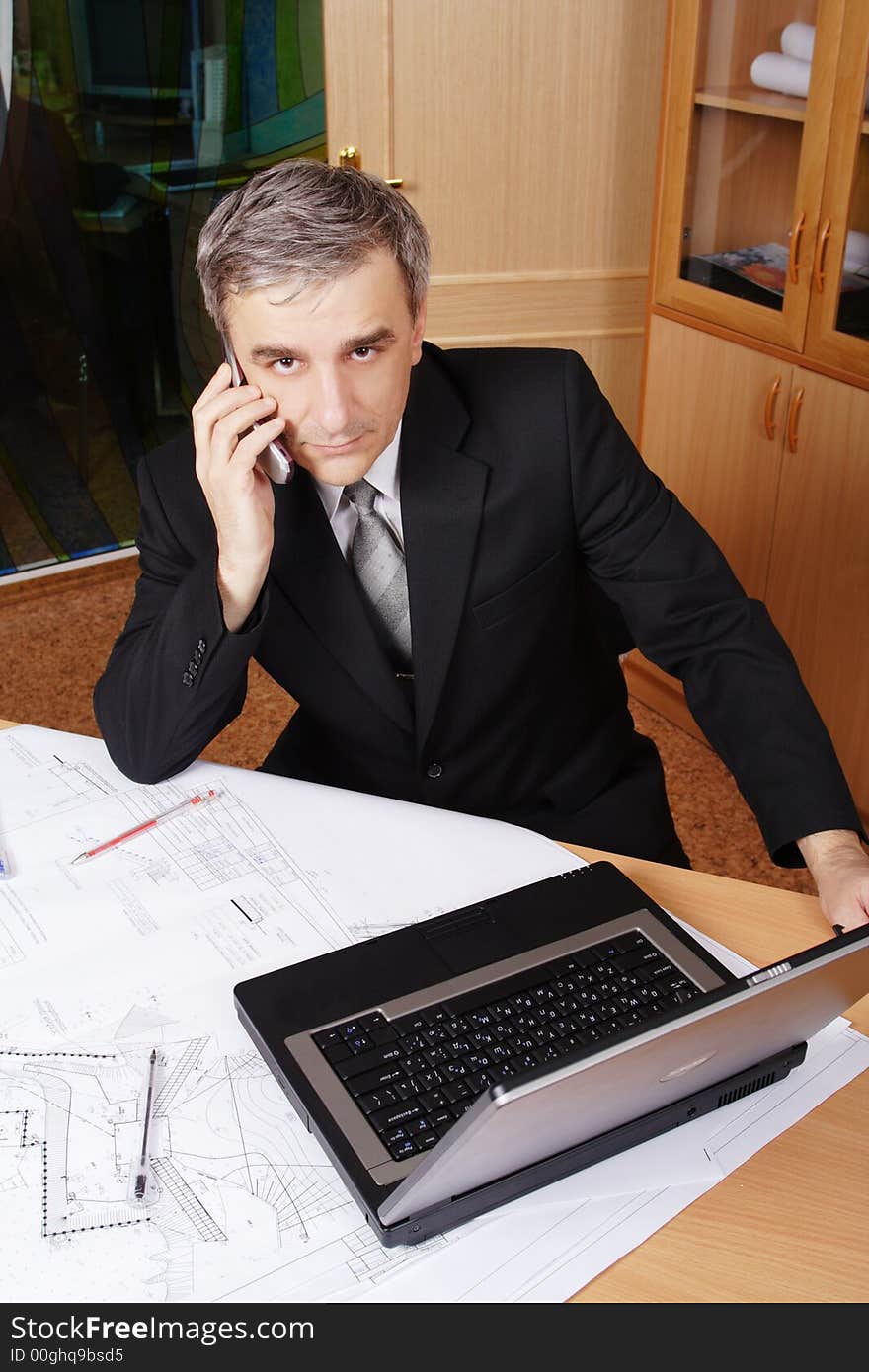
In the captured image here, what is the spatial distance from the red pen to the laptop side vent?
64 centimetres

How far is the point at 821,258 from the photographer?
8.10ft

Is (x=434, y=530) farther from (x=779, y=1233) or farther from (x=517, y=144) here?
(x=517, y=144)

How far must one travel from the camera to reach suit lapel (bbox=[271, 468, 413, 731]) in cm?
156

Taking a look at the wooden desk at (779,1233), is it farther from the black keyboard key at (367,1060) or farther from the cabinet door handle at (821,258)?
the cabinet door handle at (821,258)

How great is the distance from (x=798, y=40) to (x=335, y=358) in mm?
1581

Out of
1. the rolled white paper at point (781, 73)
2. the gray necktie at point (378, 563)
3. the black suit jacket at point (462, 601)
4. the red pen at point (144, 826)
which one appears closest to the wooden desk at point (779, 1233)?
the black suit jacket at point (462, 601)

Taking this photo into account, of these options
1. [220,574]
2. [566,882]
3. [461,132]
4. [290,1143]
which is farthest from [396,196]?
[461,132]

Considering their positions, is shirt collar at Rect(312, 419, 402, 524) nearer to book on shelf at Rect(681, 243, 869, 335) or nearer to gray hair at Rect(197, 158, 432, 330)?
gray hair at Rect(197, 158, 432, 330)

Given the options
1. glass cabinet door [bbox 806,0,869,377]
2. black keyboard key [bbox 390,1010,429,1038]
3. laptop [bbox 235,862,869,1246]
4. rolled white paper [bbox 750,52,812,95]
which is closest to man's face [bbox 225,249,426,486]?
laptop [bbox 235,862,869,1246]

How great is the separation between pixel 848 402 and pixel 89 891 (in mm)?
1801

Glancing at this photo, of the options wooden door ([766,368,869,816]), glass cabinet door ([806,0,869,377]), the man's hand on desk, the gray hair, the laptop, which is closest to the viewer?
the laptop

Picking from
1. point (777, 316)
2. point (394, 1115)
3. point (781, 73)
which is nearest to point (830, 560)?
point (777, 316)

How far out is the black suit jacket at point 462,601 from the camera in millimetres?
1490

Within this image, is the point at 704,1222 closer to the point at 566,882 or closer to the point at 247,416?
the point at 566,882
